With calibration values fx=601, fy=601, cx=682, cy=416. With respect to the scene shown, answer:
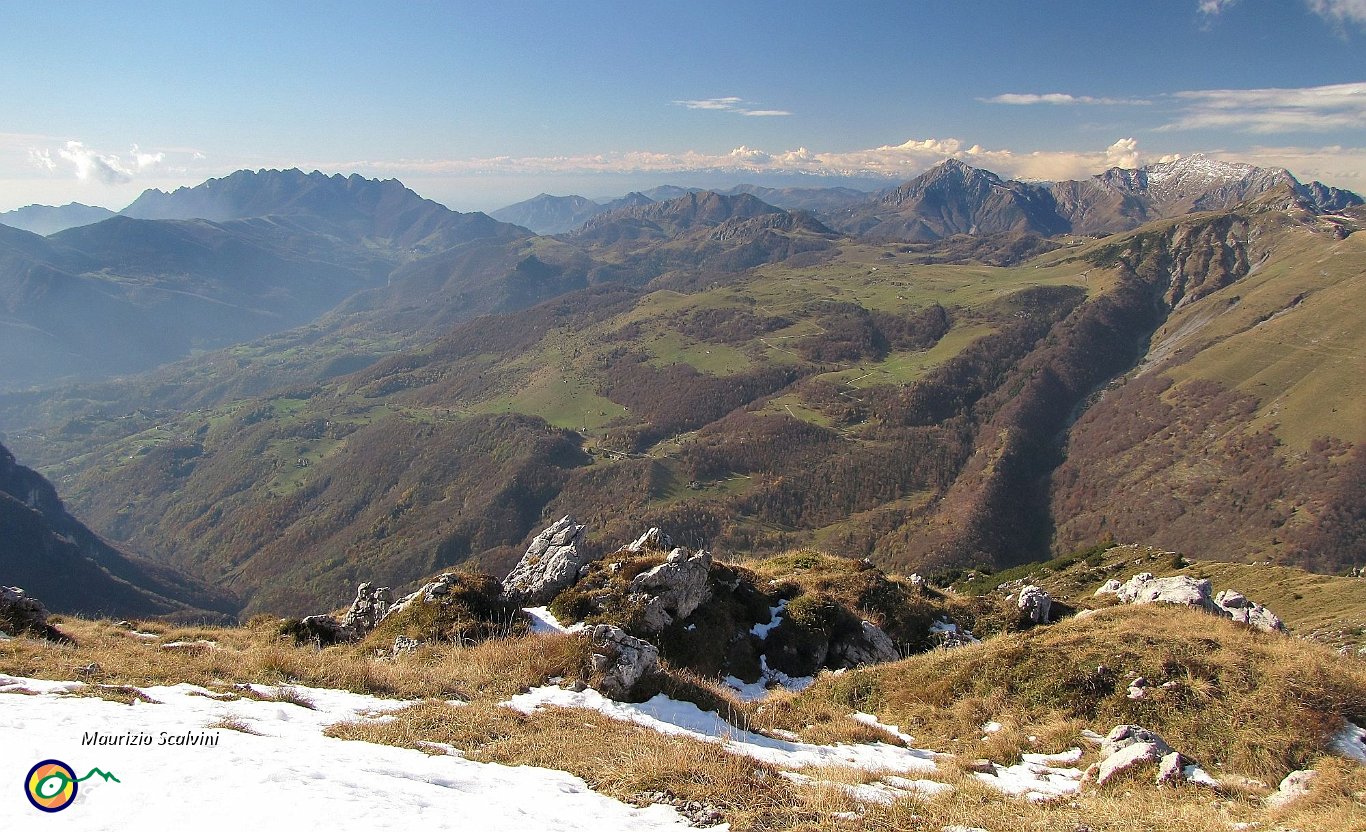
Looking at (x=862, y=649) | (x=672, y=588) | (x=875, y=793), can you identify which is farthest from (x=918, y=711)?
(x=672, y=588)

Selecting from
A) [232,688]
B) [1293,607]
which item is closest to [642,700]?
[232,688]

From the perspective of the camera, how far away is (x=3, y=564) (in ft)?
583

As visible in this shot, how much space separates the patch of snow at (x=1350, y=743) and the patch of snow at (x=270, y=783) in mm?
14352

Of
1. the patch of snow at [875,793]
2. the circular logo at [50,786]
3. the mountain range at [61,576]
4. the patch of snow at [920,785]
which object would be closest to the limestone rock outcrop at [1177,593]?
the patch of snow at [920,785]

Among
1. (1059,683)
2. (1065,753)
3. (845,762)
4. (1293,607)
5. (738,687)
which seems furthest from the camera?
(1293,607)

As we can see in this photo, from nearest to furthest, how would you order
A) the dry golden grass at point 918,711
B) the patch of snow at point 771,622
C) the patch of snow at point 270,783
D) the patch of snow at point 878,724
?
the patch of snow at point 270,783 < the dry golden grass at point 918,711 < the patch of snow at point 878,724 < the patch of snow at point 771,622

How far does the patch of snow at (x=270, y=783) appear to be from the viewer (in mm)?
7539

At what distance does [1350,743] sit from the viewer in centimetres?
1267

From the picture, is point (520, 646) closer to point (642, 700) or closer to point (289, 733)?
point (642, 700)

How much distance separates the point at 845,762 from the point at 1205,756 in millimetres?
7939

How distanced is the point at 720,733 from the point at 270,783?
889 cm

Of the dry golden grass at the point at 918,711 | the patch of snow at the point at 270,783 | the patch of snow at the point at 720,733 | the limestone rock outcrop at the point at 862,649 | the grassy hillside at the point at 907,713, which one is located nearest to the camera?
the patch of snow at the point at 270,783

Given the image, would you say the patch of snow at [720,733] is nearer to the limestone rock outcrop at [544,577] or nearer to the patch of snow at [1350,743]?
the patch of snow at [1350,743]

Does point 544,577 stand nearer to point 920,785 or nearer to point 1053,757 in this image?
point 920,785
